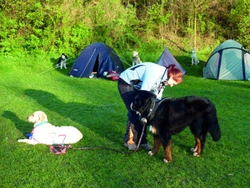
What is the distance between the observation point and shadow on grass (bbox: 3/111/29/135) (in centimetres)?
547

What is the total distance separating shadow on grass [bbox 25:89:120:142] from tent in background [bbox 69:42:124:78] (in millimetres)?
3627

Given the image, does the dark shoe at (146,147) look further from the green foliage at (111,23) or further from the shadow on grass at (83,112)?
the green foliage at (111,23)

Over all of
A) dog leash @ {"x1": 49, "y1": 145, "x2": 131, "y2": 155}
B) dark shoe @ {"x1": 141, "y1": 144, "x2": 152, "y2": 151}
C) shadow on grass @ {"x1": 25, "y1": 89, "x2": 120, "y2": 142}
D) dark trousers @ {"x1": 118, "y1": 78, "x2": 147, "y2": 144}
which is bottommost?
shadow on grass @ {"x1": 25, "y1": 89, "x2": 120, "y2": 142}

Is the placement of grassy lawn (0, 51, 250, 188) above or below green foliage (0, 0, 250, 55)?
below

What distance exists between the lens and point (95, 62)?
12.4 metres

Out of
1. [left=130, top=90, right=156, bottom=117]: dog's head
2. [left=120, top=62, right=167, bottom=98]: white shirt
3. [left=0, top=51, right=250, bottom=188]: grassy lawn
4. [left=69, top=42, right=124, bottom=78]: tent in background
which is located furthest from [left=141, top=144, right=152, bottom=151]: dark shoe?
[left=69, top=42, right=124, bottom=78]: tent in background

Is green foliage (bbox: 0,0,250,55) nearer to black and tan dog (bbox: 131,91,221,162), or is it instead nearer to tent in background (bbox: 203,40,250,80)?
tent in background (bbox: 203,40,250,80)

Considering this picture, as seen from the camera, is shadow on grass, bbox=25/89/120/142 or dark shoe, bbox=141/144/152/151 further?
shadow on grass, bbox=25/89/120/142

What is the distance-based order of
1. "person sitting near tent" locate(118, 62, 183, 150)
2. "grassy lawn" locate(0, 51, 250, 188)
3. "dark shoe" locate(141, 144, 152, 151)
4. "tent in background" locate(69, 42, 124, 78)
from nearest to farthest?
"grassy lawn" locate(0, 51, 250, 188) → "person sitting near tent" locate(118, 62, 183, 150) → "dark shoe" locate(141, 144, 152, 151) → "tent in background" locate(69, 42, 124, 78)

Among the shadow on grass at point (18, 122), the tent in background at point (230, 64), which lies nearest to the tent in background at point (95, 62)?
the tent in background at point (230, 64)

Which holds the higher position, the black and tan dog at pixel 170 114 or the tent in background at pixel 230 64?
the black and tan dog at pixel 170 114

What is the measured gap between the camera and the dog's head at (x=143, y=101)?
13.2 ft

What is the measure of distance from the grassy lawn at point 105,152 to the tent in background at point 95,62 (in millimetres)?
2999

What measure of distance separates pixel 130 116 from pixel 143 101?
0.55m
